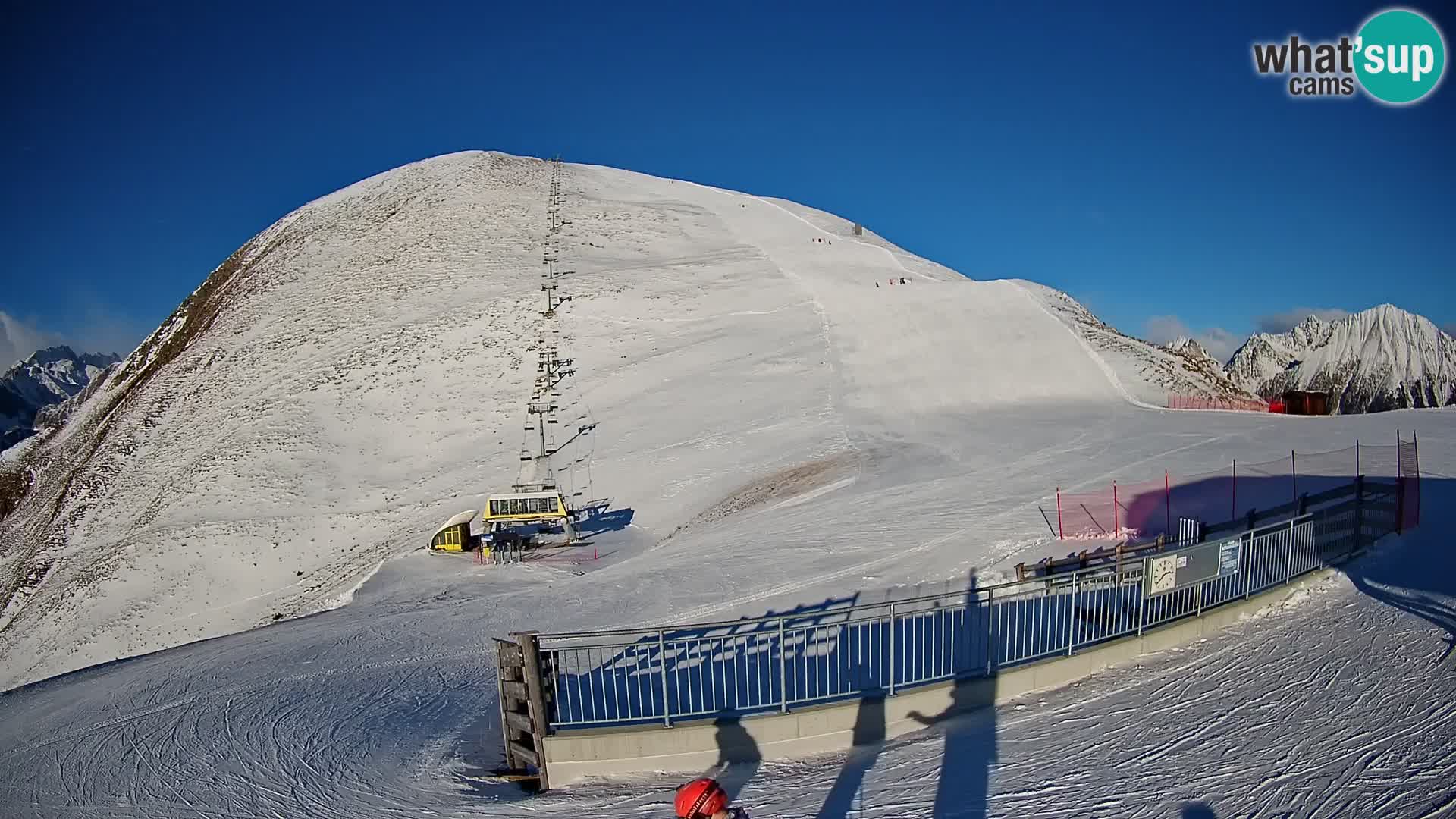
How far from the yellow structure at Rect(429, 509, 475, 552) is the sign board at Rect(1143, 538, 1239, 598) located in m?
21.4

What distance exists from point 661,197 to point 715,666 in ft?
216

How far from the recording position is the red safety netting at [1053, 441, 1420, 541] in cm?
1878

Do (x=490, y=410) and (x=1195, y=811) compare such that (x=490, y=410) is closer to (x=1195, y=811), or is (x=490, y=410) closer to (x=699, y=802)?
(x=699, y=802)

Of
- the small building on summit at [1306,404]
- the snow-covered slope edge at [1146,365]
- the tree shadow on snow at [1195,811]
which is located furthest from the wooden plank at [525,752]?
the small building on summit at [1306,404]

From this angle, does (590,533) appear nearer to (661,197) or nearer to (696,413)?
(696,413)

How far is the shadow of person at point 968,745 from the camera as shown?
7398mm

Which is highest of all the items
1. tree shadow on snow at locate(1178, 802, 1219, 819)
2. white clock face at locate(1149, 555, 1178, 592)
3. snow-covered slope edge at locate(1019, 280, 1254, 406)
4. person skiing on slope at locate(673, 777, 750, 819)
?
snow-covered slope edge at locate(1019, 280, 1254, 406)

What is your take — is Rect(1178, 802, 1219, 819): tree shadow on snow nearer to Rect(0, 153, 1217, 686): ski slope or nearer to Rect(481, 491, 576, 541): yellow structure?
Rect(0, 153, 1217, 686): ski slope

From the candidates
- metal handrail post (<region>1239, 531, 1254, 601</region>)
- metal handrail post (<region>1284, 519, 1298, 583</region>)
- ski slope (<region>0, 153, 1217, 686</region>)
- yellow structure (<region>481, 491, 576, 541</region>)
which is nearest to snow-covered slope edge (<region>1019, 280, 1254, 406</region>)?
ski slope (<region>0, 153, 1217, 686</region>)

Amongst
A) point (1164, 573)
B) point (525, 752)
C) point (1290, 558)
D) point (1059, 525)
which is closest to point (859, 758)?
point (525, 752)

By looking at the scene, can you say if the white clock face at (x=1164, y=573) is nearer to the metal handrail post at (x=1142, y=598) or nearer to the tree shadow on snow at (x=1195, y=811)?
the metal handrail post at (x=1142, y=598)

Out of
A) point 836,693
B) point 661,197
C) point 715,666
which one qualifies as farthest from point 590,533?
point 661,197

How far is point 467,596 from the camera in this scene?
68.2 ft

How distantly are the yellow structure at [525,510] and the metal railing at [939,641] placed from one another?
46.2 feet
